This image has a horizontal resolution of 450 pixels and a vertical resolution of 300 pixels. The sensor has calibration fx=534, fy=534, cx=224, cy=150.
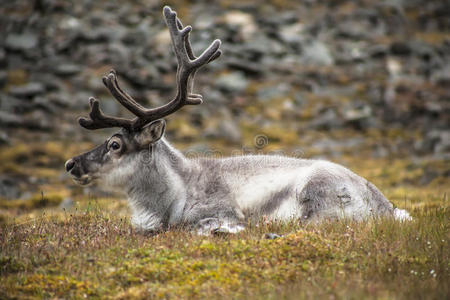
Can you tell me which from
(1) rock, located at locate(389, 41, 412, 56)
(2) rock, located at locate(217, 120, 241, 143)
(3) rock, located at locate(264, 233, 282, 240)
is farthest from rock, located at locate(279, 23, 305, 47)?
(3) rock, located at locate(264, 233, 282, 240)

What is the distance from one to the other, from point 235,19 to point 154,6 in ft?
28.8

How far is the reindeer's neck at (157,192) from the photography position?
10.2 meters

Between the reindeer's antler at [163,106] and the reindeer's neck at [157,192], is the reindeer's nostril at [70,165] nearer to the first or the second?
the reindeer's antler at [163,106]

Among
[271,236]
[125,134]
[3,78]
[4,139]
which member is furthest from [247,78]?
[271,236]

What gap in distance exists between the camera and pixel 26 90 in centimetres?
3862

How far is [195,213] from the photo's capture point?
9953 mm

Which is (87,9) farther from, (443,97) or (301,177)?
(301,177)

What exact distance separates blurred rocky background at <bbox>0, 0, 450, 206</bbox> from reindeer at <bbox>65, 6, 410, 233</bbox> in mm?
17712

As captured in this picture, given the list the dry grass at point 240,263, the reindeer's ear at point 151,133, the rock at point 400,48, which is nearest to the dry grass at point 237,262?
the dry grass at point 240,263

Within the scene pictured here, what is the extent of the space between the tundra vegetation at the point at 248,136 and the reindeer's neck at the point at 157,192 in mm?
588

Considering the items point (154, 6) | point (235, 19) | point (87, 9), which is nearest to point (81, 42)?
point (87, 9)

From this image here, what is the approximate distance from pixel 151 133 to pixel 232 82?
110 feet

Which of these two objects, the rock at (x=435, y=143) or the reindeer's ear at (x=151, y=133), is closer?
the reindeer's ear at (x=151, y=133)

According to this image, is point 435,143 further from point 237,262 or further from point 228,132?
point 237,262
